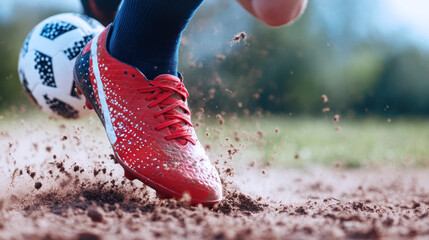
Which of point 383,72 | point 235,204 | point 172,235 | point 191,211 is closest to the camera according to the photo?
point 172,235

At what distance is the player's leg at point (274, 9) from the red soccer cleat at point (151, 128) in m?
0.54

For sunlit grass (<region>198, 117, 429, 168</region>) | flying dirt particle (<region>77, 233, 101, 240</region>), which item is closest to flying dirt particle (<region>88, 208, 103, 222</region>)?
flying dirt particle (<region>77, 233, 101, 240</region>)

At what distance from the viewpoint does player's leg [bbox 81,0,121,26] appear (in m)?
2.54

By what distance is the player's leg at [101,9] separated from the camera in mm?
2545

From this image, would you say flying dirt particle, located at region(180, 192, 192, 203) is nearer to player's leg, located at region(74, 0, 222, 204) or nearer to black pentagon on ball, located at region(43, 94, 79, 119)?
player's leg, located at region(74, 0, 222, 204)

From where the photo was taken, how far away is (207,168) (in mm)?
1654

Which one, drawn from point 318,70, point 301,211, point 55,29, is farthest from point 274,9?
point 318,70

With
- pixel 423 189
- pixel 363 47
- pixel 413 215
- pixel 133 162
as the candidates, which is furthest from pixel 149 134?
pixel 363 47

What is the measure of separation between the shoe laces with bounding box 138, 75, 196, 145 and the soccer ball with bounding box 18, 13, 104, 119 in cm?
83

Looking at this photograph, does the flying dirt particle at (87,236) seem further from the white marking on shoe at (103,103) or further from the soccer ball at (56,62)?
the soccer ball at (56,62)

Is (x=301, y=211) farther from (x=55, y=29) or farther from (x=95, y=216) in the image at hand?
(x=55, y=29)

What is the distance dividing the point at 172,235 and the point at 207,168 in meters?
0.51

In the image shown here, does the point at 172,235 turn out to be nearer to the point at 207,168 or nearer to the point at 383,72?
the point at 207,168

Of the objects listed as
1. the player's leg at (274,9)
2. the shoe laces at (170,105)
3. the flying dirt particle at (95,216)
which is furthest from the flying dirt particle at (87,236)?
the player's leg at (274,9)
